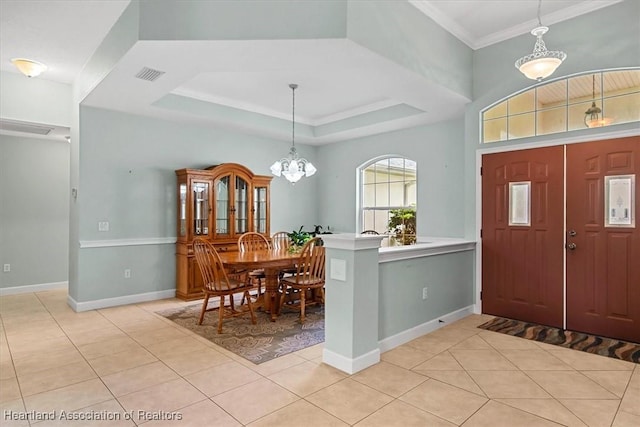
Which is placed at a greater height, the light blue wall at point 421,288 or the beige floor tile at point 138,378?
the light blue wall at point 421,288

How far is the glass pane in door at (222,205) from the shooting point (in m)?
5.75

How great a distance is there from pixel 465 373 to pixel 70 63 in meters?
5.49

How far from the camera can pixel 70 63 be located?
448 cm

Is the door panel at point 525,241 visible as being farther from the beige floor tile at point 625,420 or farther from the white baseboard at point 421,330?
the beige floor tile at point 625,420

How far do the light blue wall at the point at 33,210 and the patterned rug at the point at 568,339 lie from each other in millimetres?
6811

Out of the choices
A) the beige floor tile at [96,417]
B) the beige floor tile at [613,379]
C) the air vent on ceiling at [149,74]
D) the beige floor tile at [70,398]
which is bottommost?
the beige floor tile at [96,417]

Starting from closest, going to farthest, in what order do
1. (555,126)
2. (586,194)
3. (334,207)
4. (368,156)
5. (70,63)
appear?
1. (586,194)
2. (555,126)
3. (70,63)
4. (368,156)
5. (334,207)

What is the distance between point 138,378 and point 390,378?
1957mm

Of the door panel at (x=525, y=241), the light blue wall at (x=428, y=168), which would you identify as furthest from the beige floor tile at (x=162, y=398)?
the light blue wall at (x=428, y=168)

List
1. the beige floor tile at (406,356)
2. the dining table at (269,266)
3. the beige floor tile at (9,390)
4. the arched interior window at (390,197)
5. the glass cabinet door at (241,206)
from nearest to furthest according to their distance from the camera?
the beige floor tile at (9,390)
the beige floor tile at (406,356)
the dining table at (269,266)
the glass cabinet door at (241,206)
the arched interior window at (390,197)

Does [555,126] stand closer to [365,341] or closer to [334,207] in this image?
[365,341]

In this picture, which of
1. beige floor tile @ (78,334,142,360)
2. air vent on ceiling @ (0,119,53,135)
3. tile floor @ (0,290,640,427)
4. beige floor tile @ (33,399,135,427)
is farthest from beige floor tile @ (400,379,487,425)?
air vent on ceiling @ (0,119,53,135)

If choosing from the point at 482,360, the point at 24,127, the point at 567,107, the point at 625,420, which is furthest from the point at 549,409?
the point at 24,127

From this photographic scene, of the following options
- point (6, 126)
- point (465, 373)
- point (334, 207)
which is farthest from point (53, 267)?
point (465, 373)
